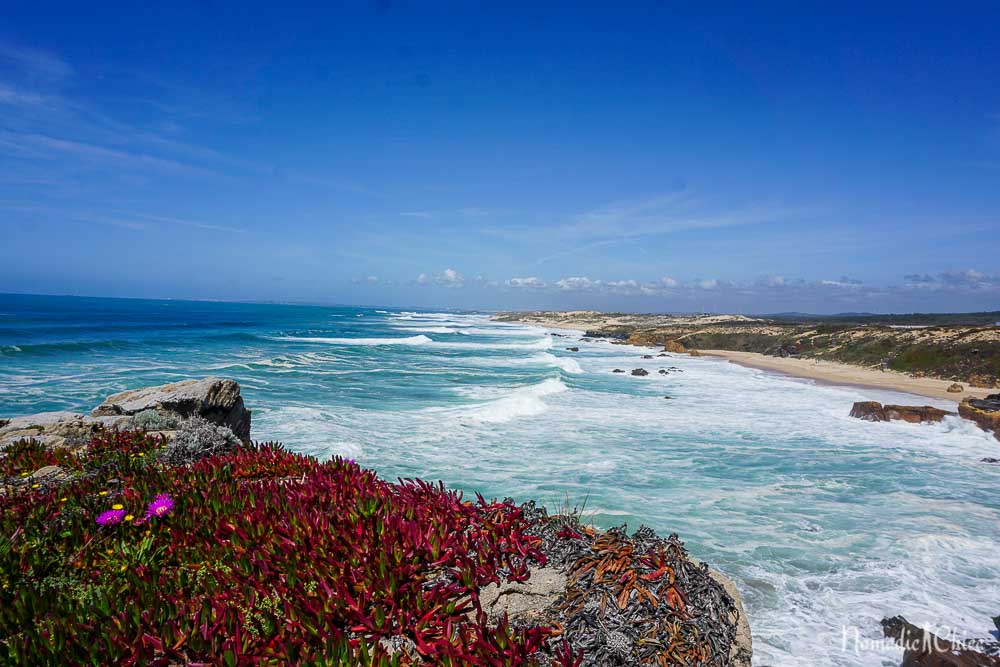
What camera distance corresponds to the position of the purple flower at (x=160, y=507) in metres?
3.99

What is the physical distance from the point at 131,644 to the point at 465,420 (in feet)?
48.0

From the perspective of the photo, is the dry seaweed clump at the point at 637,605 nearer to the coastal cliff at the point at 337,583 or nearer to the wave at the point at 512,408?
the coastal cliff at the point at 337,583

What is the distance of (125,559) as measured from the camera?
3.59m

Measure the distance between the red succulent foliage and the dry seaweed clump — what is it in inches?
8.8

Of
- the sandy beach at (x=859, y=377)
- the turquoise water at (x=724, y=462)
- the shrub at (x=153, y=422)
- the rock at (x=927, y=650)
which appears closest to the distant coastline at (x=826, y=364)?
the sandy beach at (x=859, y=377)

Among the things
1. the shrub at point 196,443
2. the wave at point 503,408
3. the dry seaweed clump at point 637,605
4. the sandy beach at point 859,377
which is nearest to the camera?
the dry seaweed clump at point 637,605

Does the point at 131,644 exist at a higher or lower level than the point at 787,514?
higher

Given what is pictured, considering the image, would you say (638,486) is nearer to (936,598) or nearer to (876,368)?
(936,598)

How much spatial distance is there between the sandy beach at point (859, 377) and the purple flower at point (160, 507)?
31687 mm

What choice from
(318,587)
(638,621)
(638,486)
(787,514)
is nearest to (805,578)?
(787,514)

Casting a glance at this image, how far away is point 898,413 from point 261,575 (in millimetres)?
22518

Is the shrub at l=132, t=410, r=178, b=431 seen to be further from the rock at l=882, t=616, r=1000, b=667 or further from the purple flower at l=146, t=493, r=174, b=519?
the rock at l=882, t=616, r=1000, b=667

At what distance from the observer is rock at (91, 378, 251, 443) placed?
9.19m

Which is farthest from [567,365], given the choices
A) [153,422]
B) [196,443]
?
[196,443]
